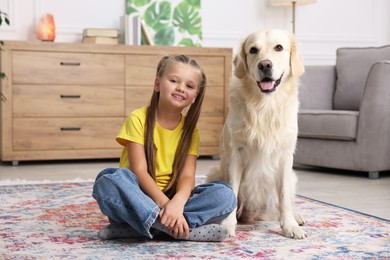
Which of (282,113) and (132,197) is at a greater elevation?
(282,113)

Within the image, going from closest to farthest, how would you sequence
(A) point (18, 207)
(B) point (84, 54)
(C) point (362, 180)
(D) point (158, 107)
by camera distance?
(D) point (158, 107) → (A) point (18, 207) → (C) point (362, 180) → (B) point (84, 54)

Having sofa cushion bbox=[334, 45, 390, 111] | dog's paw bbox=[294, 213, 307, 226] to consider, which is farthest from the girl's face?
sofa cushion bbox=[334, 45, 390, 111]

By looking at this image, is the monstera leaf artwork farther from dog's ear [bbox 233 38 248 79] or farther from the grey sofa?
dog's ear [bbox 233 38 248 79]

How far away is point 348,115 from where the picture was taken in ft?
13.1

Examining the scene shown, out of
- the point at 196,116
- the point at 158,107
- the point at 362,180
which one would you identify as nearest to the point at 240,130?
the point at 196,116

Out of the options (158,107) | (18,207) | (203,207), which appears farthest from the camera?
(18,207)

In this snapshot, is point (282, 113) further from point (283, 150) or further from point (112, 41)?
point (112, 41)

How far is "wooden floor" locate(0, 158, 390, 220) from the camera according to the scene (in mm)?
2963

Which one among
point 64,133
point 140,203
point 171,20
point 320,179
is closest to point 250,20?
point 171,20

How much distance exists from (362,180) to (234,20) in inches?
93.9

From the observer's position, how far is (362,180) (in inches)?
149

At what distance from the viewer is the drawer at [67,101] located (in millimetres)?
4520

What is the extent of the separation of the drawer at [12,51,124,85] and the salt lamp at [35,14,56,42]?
0.88 ft

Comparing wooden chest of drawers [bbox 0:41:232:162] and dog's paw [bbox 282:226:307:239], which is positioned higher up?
wooden chest of drawers [bbox 0:41:232:162]
